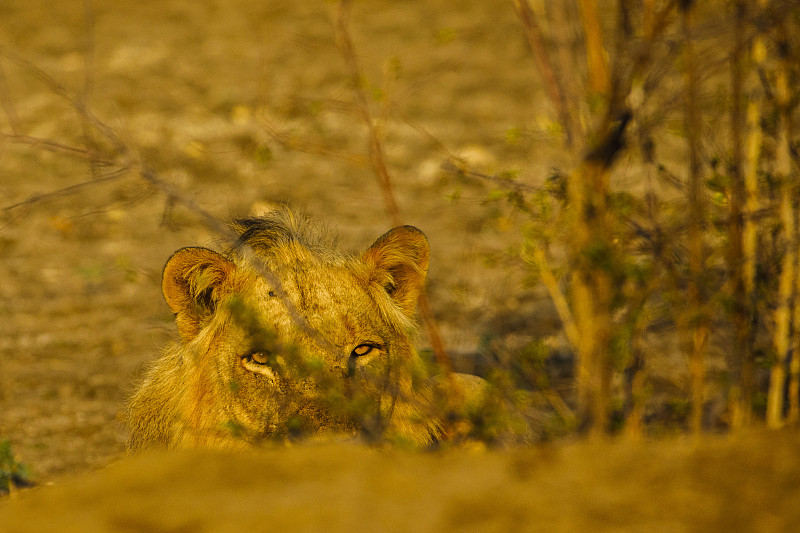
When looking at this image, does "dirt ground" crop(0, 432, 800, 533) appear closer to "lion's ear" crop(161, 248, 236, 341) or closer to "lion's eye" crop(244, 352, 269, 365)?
"lion's eye" crop(244, 352, 269, 365)

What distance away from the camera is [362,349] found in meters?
3.45

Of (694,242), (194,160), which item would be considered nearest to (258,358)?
(694,242)

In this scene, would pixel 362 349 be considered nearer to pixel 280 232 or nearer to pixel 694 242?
pixel 280 232

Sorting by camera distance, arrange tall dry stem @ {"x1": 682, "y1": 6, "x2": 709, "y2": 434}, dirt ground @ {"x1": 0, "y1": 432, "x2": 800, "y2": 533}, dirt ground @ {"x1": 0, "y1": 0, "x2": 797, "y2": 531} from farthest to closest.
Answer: dirt ground @ {"x1": 0, "y1": 0, "x2": 797, "y2": 531} < tall dry stem @ {"x1": 682, "y1": 6, "x2": 709, "y2": 434} < dirt ground @ {"x1": 0, "y1": 432, "x2": 800, "y2": 533}

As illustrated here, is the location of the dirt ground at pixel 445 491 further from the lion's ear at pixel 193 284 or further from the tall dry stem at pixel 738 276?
the lion's ear at pixel 193 284

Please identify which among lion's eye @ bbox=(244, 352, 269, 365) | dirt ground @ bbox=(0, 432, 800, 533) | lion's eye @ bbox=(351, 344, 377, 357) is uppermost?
lion's eye @ bbox=(244, 352, 269, 365)

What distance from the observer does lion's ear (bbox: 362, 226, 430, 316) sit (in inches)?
147

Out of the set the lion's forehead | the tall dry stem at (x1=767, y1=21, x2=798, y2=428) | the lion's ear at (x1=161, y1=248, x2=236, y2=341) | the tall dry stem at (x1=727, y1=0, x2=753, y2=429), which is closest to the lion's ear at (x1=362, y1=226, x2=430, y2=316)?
the lion's forehead

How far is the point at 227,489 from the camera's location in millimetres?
2506

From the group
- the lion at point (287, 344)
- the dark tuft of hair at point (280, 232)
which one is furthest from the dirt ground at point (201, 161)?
the lion at point (287, 344)

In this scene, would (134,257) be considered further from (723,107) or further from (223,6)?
(723,107)

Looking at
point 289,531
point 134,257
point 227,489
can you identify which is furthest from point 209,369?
point 134,257

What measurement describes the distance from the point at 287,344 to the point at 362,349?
0.36 meters

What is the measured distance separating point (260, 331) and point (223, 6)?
8.42 meters
